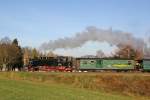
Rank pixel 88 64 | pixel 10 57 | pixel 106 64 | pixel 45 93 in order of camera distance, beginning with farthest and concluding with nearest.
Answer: pixel 10 57 → pixel 88 64 → pixel 106 64 → pixel 45 93

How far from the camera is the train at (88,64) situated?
75.8 m

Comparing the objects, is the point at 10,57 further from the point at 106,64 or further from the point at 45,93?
the point at 45,93

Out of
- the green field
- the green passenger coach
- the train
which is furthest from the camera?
the train

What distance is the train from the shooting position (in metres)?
75.8

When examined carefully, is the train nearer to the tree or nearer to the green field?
the tree

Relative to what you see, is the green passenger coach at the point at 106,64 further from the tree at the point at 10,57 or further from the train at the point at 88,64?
the tree at the point at 10,57

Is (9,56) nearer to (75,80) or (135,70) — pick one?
(135,70)

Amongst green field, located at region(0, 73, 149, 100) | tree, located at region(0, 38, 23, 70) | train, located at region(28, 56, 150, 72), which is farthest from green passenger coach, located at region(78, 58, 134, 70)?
green field, located at region(0, 73, 149, 100)

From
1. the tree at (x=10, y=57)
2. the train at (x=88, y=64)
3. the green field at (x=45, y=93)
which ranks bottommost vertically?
the green field at (x=45, y=93)

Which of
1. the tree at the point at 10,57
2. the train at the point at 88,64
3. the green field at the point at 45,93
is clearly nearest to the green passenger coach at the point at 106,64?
the train at the point at 88,64

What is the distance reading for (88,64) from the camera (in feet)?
251

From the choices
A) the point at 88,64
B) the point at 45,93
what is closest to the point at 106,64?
the point at 88,64

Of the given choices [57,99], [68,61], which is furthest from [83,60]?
[57,99]

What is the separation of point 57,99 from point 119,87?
102 feet
